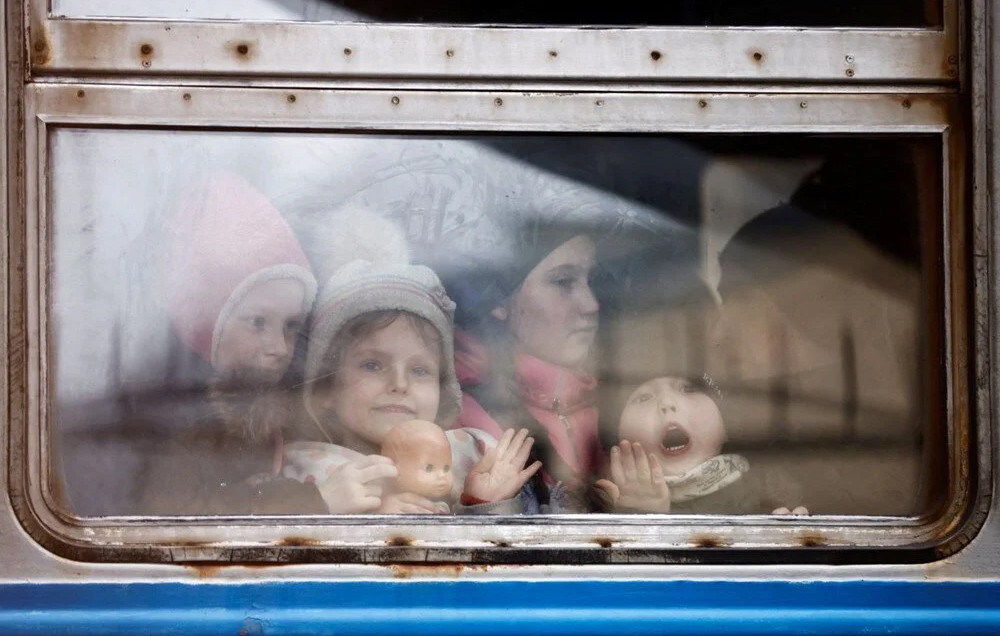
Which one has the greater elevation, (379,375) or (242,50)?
(242,50)

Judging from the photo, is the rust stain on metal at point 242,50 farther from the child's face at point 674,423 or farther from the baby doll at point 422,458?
the child's face at point 674,423

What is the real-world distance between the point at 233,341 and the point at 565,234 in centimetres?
60

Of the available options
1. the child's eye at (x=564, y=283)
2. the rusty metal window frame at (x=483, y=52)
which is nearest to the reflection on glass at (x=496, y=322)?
the child's eye at (x=564, y=283)

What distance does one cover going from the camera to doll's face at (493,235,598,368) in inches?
68.1

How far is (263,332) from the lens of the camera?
1692 millimetres

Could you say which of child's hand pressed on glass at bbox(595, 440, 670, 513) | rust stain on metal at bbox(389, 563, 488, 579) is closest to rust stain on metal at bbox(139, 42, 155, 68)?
rust stain on metal at bbox(389, 563, 488, 579)

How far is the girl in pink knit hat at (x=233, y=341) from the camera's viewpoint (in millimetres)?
1642

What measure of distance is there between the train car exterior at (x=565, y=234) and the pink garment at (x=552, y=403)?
Result: 0.10 feet

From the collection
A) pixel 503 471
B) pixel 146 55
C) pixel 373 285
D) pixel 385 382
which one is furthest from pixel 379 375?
pixel 146 55

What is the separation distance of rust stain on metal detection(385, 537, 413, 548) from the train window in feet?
0.03

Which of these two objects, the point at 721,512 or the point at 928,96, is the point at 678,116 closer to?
the point at 928,96

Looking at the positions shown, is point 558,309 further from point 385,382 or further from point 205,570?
point 205,570

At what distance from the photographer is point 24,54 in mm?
1566

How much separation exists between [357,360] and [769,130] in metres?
0.79
